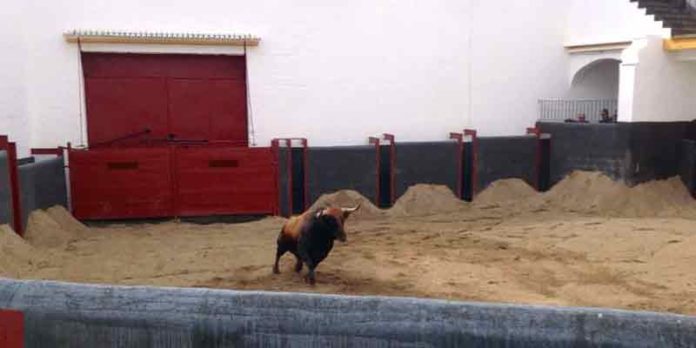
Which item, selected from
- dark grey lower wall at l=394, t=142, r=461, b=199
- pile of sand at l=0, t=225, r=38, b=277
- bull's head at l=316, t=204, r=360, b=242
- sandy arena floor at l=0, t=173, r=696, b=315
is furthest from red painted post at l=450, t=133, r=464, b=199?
pile of sand at l=0, t=225, r=38, b=277

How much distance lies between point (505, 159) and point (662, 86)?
3.31 meters

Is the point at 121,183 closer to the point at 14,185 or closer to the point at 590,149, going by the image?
the point at 14,185

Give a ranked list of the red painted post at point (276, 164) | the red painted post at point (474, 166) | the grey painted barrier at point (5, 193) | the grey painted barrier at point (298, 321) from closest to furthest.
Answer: the grey painted barrier at point (298, 321)
the grey painted barrier at point (5, 193)
the red painted post at point (276, 164)
the red painted post at point (474, 166)

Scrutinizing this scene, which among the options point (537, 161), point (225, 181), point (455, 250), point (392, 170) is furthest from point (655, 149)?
point (225, 181)

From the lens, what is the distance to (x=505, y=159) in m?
14.8

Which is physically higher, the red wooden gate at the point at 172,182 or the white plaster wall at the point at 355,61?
the white plaster wall at the point at 355,61

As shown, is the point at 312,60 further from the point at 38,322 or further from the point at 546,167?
the point at 38,322

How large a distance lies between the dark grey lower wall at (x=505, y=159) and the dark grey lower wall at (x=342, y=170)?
7.63 feet

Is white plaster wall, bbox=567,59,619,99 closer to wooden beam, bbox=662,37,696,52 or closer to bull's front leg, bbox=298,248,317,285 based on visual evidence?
wooden beam, bbox=662,37,696,52

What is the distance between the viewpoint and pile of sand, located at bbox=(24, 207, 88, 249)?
420 inches

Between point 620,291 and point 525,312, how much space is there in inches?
200

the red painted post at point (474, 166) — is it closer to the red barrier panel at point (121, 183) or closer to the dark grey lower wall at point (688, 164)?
the dark grey lower wall at point (688, 164)

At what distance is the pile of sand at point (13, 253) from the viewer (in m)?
8.87

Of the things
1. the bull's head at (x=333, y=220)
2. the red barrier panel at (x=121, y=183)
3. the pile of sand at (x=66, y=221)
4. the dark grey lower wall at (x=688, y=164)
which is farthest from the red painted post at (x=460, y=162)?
the pile of sand at (x=66, y=221)
